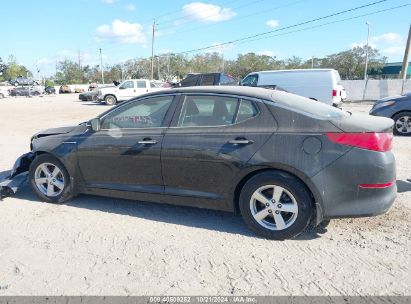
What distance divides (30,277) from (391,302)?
2925 mm

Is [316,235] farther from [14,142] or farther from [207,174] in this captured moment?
[14,142]

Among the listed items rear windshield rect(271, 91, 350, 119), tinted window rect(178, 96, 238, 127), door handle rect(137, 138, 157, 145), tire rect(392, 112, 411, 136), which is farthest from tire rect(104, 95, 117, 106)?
rear windshield rect(271, 91, 350, 119)

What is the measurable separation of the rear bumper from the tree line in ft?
208

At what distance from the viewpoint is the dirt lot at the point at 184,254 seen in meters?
2.92

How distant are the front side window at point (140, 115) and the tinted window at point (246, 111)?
2.92ft

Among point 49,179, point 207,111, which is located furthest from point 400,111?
point 49,179

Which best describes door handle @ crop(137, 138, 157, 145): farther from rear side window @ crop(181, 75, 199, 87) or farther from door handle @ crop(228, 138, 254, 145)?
rear side window @ crop(181, 75, 199, 87)

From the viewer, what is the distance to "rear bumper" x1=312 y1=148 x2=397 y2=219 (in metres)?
3.33

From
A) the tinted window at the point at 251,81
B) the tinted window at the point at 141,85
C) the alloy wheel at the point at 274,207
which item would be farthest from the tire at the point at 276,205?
the tinted window at the point at 141,85

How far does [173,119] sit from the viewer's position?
4.13m

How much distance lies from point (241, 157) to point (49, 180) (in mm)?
2767

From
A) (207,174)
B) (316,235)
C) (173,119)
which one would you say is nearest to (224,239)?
(207,174)

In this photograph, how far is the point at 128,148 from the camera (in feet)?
13.9

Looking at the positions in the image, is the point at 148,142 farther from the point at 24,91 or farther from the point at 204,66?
the point at 204,66
